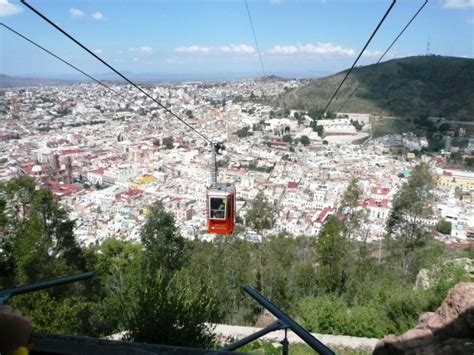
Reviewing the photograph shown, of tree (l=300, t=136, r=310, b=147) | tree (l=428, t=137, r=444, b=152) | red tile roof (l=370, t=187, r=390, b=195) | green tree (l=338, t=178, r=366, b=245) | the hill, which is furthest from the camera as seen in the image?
tree (l=300, t=136, r=310, b=147)

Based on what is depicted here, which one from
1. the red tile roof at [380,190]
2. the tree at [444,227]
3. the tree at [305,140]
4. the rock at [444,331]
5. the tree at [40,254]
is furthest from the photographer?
the tree at [305,140]

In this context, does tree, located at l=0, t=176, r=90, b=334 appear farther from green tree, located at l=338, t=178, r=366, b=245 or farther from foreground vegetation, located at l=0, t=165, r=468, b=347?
green tree, located at l=338, t=178, r=366, b=245

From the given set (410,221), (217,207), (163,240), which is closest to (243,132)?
(410,221)

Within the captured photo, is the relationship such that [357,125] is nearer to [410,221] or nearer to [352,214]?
[352,214]

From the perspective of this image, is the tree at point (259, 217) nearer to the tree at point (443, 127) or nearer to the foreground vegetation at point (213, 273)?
the foreground vegetation at point (213, 273)

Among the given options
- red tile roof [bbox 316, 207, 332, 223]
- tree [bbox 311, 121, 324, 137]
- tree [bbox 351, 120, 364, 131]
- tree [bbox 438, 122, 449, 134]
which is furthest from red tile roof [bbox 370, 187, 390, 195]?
tree [bbox 351, 120, 364, 131]

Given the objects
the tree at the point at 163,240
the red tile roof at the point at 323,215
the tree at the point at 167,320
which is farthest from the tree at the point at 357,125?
the tree at the point at 167,320
